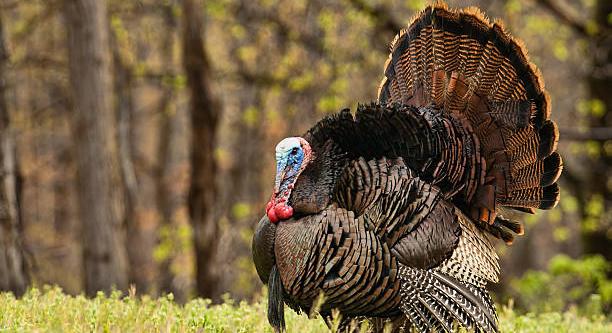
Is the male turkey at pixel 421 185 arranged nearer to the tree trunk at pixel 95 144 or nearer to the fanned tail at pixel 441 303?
the fanned tail at pixel 441 303

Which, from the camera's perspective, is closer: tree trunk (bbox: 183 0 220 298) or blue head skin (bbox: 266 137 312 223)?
blue head skin (bbox: 266 137 312 223)

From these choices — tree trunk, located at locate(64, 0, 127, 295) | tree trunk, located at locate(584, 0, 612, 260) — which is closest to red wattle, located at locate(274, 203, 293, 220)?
tree trunk, located at locate(64, 0, 127, 295)

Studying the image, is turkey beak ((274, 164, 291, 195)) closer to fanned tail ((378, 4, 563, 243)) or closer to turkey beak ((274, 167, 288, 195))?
turkey beak ((274, 167, 288, 195))

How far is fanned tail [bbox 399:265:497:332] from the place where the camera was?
526cm

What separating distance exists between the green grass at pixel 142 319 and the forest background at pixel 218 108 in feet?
2.30

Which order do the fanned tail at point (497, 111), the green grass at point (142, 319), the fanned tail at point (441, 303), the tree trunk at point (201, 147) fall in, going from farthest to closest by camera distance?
the tree trunk at point (201, 147), the fanned tail at point (497, 111), the fanned tail at point (441, 303), the green grass at point (142, 319)

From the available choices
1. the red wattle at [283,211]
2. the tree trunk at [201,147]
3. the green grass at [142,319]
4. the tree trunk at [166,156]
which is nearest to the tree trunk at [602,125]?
the tree trunk at [201,147]

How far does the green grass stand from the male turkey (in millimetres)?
401

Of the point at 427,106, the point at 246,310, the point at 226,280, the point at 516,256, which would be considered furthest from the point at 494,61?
the point at 516,256

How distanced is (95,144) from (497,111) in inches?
202

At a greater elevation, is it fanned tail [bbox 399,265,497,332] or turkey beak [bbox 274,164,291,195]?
turkey beak [bbox 274,164,291,195]

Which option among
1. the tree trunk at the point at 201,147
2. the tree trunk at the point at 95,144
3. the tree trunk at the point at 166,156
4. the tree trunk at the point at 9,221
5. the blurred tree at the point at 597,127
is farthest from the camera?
the tree trunk at the point at 166,156

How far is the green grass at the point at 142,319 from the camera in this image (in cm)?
458

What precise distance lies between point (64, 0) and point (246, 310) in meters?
5.30
